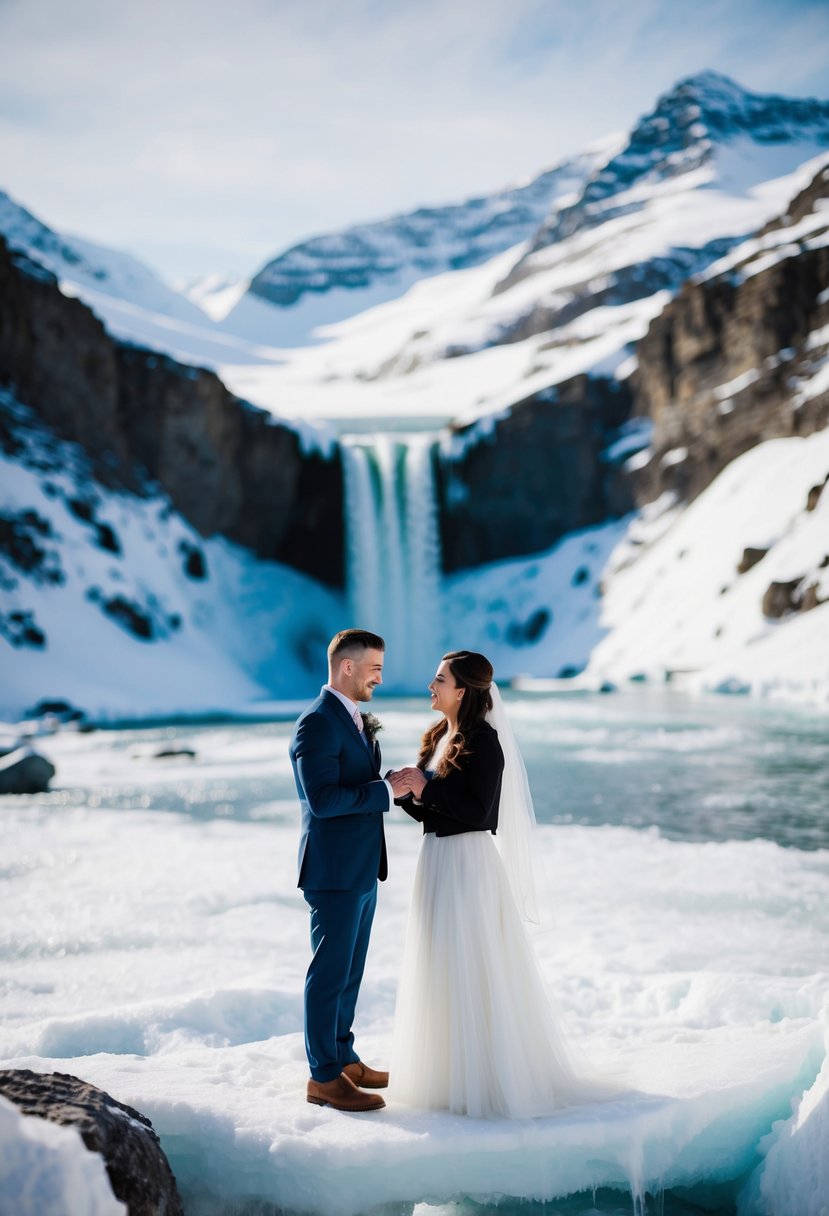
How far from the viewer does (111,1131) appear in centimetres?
362

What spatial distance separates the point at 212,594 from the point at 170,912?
44222 mm

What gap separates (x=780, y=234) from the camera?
58.7m

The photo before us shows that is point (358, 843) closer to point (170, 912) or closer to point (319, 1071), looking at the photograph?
point (319, 1071)

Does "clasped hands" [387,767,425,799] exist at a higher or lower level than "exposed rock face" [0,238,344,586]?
lower

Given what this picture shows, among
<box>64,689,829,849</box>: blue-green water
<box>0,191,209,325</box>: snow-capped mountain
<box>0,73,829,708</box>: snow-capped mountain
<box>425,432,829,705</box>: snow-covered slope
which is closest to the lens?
<box>64,689,829,849</box>: blue-green water

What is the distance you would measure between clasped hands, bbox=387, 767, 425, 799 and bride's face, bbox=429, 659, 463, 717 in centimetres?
36

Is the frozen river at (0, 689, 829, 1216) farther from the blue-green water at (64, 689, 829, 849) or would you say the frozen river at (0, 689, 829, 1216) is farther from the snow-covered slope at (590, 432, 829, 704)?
the snow-covered slope at (590, 432, 829, 704)

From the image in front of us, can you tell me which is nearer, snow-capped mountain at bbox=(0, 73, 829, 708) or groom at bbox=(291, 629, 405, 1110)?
groom at bbox=(291, 629, 405, 1110)

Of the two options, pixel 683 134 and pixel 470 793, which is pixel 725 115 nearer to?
pixel 683 134

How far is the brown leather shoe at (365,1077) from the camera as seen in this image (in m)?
5.10

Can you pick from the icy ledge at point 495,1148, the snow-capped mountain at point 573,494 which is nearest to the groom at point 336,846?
the icy ledge at point 495,1148

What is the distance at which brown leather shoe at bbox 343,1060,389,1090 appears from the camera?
5098 mm

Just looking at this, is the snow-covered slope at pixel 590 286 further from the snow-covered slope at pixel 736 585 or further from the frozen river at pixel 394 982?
the frozen river at pixel 394 982

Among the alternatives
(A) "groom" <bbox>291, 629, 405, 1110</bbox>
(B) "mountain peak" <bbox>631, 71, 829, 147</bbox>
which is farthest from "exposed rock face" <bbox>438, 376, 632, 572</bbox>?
(B) "mountain peak" <bbox>631, 71, 829, 147</bbox>
